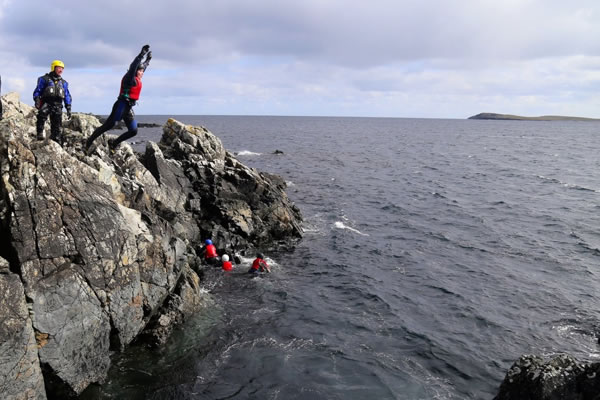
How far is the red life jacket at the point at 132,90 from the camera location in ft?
60.2

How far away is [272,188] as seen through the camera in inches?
1406

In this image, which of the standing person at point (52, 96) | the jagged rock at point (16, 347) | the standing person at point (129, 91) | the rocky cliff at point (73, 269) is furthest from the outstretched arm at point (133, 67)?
the jagged rock at point (16, 347)

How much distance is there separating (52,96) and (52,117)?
3.01 feet

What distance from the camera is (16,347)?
12555mm

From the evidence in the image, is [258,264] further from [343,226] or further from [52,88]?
[52,88]

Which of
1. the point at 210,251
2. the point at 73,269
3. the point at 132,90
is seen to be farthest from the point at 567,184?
the point at 73,269

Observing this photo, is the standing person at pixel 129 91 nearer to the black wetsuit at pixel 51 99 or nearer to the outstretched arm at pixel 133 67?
the outstretched arm at pixel 133 67

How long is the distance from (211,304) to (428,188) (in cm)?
4179

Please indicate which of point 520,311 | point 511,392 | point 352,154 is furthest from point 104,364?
point 352,154

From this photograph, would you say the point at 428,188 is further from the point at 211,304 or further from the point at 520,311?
the point at 211,304

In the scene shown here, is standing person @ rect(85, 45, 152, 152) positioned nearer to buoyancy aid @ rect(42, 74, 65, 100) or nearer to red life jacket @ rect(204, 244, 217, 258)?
buoyancy aid @ rect(42, 74, 65, 100)

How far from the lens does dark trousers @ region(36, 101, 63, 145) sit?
17953mm

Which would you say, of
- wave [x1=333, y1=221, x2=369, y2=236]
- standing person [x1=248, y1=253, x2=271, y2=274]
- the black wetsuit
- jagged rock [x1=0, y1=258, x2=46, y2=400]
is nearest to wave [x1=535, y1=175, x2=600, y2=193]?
wave [x1=333, y1=221, x2=369, y2=236]

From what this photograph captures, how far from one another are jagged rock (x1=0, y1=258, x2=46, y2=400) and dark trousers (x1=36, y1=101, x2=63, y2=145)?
7278 millimetres
